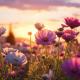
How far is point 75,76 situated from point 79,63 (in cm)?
6

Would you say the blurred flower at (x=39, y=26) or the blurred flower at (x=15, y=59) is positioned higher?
the blurred flower at (x=39, y=26)

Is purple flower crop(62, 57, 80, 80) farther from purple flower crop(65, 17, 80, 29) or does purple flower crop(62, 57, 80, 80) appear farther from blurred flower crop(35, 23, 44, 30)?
blurred flower crop(35, 23, 44, 30)

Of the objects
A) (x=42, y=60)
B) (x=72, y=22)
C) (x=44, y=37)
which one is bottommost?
(x=42, y=60)

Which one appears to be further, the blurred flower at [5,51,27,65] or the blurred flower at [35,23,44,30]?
the blurred flower at [35,23,44,30]

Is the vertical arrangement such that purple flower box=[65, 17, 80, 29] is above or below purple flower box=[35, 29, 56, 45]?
above

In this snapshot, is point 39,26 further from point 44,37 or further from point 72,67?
point 72,67

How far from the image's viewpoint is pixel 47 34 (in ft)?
9.84

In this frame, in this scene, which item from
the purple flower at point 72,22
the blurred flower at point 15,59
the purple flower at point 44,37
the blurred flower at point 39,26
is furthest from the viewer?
the blurred flower at point 39,26

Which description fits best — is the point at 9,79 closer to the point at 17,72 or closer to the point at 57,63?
the point at 17,72

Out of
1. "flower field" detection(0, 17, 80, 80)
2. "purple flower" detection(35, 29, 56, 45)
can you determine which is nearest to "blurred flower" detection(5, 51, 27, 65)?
"flower field" detection(0, 17, 80, 80)

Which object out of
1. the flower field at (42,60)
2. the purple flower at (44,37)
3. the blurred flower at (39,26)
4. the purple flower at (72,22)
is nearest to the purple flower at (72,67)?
the flower field at (42,60)

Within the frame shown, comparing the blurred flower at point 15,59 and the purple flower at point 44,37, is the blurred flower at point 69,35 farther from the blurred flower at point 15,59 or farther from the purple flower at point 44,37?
the blurred flower at point 15,59

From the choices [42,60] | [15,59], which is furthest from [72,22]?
[15,59]

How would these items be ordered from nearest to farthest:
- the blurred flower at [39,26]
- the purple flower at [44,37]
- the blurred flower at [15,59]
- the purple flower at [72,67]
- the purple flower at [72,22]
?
the purple flower at [72,67] < the blurred flower at [15,59] < the purple flower at [44,37] < the purple flower at [72,22] < the blurred flower at [39,26]
